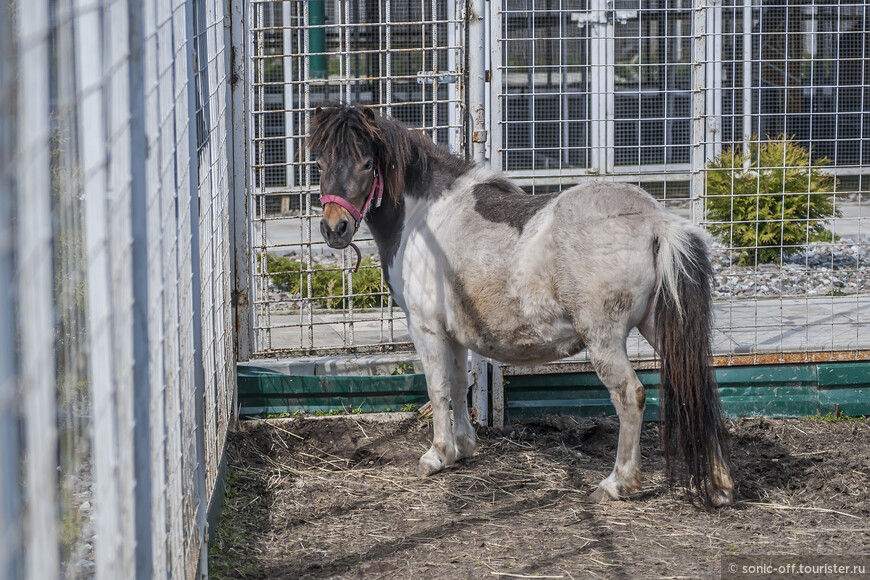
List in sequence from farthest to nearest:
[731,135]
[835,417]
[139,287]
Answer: [731,135] < [835,417] < [139,287]

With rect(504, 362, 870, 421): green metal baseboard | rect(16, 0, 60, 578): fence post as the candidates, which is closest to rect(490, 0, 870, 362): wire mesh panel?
rect(504, 362, 870, 421): green metal baseboard

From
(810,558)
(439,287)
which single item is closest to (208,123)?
(439,287)

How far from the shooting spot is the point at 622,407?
392 centimetres

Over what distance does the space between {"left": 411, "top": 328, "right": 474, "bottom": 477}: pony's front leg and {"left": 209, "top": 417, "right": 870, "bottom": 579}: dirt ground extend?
0.09 m

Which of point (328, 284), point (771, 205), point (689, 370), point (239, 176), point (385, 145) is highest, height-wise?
point (385, 145)

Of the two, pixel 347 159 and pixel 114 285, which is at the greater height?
pixel 347 159

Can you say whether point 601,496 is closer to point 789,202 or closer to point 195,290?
point 195,290

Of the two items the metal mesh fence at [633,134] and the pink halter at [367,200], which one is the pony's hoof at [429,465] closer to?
the metal mesh fence at [633,134]

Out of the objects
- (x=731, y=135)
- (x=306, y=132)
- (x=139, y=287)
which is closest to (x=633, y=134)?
(x=731, y=135)

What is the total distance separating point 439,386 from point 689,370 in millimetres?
1266

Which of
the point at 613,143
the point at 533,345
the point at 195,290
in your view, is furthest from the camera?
the point at 613,143

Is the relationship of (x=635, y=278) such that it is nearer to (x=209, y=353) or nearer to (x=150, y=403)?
(x=209, y=353)

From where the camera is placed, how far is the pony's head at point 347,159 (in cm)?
412

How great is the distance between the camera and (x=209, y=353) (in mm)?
3570
